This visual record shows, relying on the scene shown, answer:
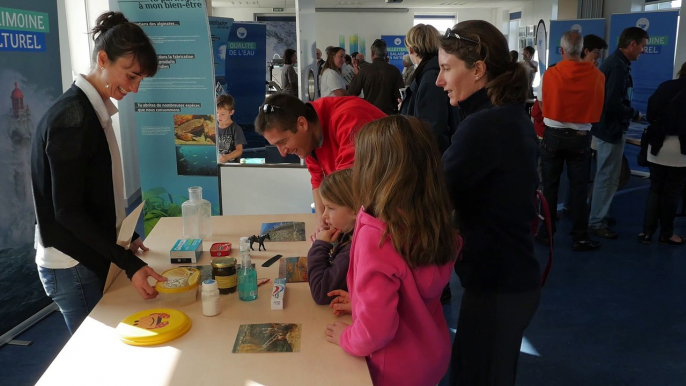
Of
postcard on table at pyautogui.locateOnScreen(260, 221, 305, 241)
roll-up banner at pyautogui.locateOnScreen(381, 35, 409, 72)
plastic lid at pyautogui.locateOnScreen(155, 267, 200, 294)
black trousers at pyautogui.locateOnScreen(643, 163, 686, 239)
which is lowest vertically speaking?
black trousers at pyautogui.locateOnScreen(643, 163, 686, 239)

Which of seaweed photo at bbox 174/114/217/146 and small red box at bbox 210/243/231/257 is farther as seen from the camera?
seaweed photo at bbox 174/114/217/146

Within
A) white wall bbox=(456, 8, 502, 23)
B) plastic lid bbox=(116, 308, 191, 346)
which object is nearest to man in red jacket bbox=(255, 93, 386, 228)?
plastic lid bbox=(116, 308, 191, 346)

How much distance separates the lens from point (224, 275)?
173 centimetres

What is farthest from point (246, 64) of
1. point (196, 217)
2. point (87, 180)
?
point (87, 180)

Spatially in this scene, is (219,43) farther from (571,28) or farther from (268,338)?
(571,28)

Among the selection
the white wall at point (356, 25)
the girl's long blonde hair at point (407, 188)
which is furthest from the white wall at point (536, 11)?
the girl's long blonde hair at point (407, 188)

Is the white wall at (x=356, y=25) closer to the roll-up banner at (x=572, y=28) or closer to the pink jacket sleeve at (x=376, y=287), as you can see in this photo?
the roll-up banner at (x=572, y=28)

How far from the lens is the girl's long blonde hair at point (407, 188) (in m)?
1.24

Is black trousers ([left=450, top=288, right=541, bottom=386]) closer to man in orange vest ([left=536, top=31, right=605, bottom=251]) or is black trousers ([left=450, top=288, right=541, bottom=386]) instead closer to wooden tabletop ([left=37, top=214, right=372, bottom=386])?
wooden tabletop ([left=37, top=214, right=372, bottom=386])

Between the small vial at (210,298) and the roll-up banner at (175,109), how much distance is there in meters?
2.41

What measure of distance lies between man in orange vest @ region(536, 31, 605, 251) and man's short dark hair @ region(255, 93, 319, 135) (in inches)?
106

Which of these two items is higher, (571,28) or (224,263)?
(571,28)

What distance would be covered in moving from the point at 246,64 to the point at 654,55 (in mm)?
4946

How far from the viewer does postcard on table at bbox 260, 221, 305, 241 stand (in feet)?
7.47
